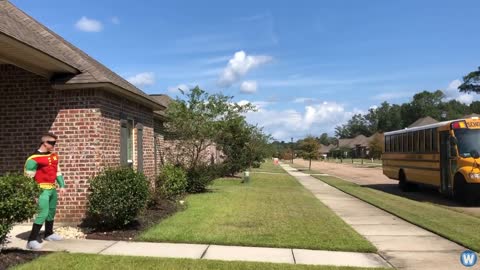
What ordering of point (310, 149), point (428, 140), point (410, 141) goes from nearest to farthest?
1. point (428, 140)
2. point (410, 141)
3. point (310, 149)

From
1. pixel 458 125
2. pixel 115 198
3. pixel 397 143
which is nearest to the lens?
pixel 115 198

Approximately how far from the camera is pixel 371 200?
1773 cm

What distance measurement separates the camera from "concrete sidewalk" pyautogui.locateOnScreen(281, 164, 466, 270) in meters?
7.88

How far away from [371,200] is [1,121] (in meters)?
12.1

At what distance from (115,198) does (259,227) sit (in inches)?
122

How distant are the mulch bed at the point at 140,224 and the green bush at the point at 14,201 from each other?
2.32m

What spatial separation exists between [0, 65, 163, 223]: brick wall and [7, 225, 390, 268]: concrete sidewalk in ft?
6.60

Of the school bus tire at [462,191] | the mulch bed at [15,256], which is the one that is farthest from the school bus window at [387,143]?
the mulch bed at [15,256]

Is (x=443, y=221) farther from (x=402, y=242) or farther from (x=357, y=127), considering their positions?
(x=357, y=127)

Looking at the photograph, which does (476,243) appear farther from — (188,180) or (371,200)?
(188,180)

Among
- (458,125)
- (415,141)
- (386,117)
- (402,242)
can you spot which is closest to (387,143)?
(415,141)

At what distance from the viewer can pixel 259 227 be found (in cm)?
1084

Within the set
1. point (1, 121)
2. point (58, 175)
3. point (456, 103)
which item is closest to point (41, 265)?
point (58, 175)

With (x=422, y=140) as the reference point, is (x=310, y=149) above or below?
above
